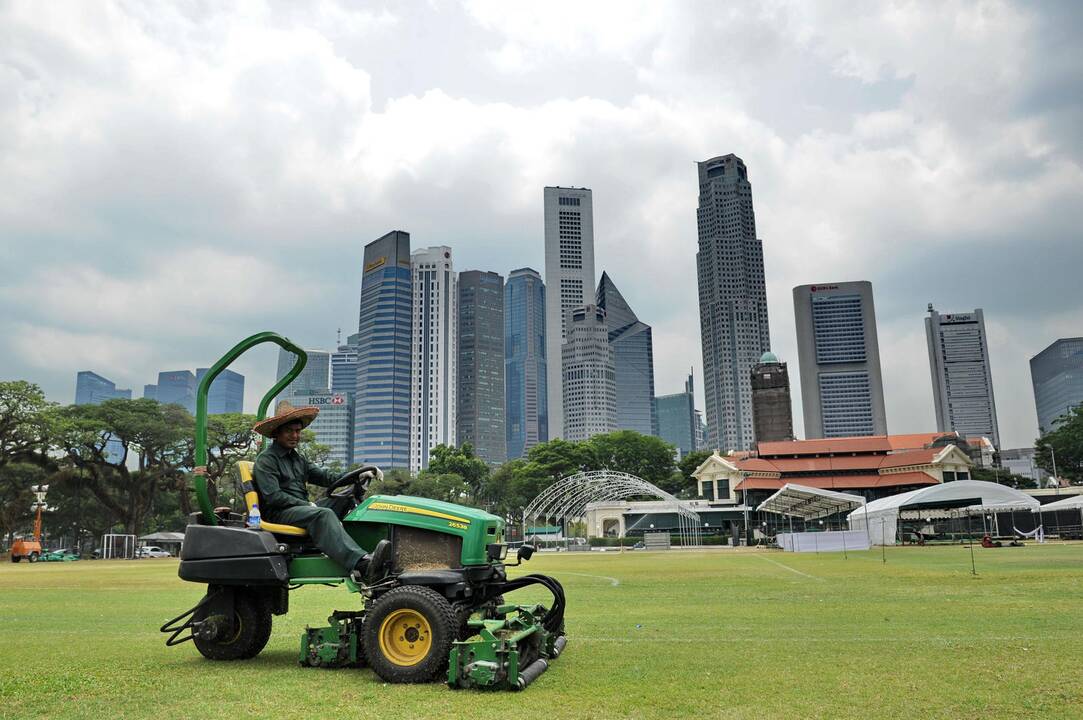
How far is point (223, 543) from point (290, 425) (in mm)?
1260

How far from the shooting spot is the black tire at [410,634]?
21.4 ft

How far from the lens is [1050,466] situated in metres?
94.0

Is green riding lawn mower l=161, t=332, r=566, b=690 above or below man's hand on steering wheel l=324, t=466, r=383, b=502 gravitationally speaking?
below

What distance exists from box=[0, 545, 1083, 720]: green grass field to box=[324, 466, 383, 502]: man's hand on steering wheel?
5.40 feet

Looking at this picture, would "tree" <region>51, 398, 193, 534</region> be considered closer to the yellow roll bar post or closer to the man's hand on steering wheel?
the yellow roll bar post

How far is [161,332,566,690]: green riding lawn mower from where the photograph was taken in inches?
258

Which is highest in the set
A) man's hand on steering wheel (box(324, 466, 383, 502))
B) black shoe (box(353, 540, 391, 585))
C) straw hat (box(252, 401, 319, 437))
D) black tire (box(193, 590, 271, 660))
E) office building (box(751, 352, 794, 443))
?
office building (box(751, 352, 794, 443))

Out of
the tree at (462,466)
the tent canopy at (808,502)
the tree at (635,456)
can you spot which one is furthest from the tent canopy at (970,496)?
the tree at (462,466)

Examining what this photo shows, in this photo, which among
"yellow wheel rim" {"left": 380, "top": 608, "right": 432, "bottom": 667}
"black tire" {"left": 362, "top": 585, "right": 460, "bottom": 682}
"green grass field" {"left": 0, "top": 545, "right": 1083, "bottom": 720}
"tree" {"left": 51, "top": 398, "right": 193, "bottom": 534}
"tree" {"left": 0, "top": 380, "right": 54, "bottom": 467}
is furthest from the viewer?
"tree" {"left": 51, "top": 398, "right": 193, "bottom": 534}

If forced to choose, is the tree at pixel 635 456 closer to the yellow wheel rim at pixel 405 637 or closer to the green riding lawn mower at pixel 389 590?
the green riding lawn mower at pixel 389 590

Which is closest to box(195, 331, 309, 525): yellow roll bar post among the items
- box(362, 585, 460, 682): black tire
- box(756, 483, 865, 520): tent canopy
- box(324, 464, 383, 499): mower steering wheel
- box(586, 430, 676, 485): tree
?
box(324, 464, 383, 499): mower steering wheel

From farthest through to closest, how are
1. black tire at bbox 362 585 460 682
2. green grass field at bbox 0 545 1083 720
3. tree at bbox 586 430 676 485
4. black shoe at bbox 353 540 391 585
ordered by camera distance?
1. tree at bbox 586 430 676 485
2. black shoe at bbox 353 540 391 585
3. black tire at bbox 362 585 460 682
4. green grass field at bbox 0 545 1083 720

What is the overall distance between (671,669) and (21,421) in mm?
60978

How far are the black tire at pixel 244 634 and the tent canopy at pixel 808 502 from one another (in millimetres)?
44247
